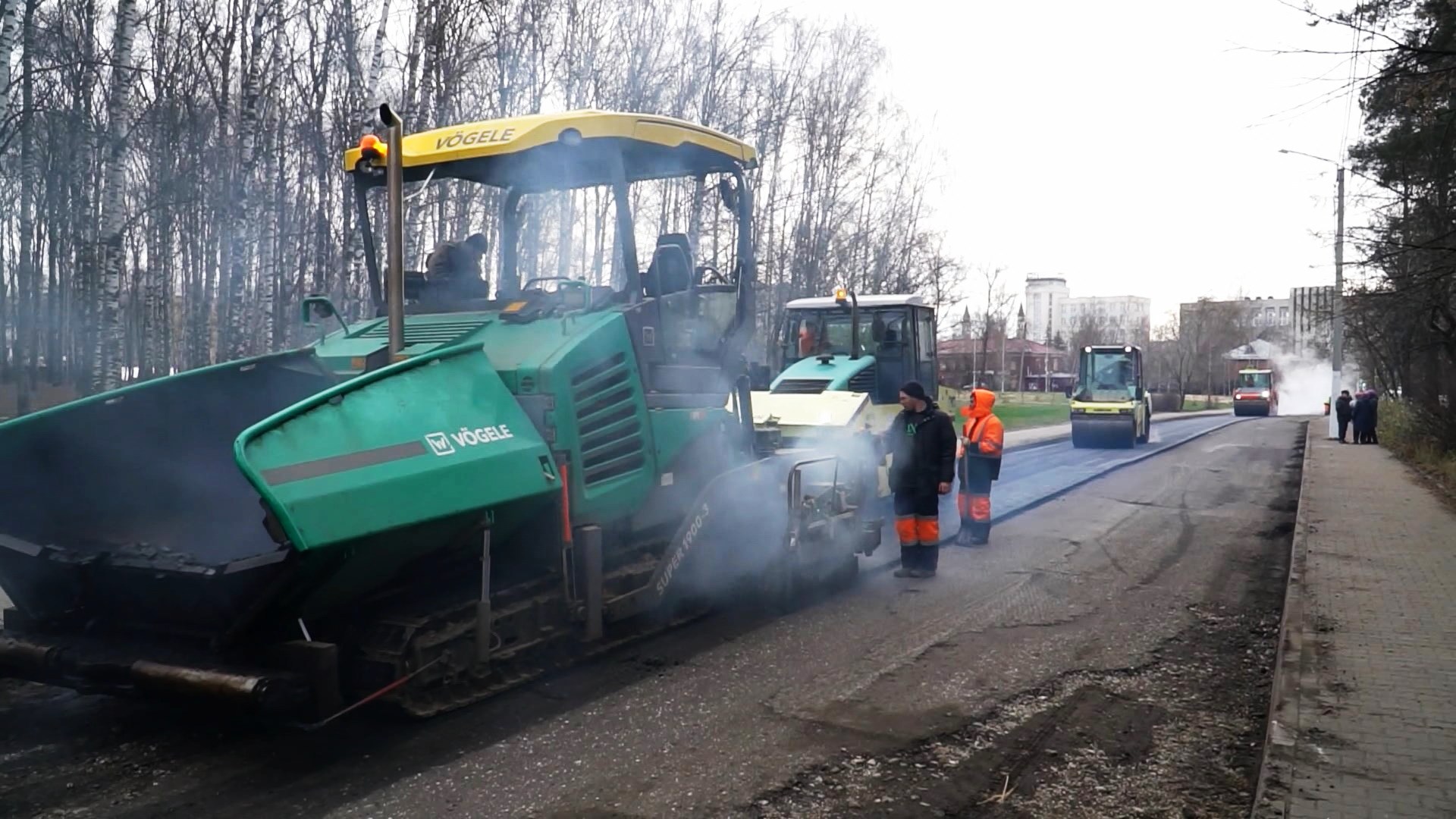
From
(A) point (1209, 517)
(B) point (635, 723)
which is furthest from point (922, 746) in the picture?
(A) point (1209, 517)

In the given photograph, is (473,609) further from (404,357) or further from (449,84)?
(449,84)

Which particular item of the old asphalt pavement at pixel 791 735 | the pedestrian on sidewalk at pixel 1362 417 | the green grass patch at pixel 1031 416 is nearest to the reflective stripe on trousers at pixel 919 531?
the old asphalt pavement at pixel 791 735

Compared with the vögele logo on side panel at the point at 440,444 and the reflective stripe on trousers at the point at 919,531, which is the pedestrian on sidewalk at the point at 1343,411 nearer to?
the reflective stripe on trousers at the point at 919,531

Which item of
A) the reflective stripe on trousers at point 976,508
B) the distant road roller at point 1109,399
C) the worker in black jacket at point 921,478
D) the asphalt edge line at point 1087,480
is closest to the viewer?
the worker in black jacket at point 921,478

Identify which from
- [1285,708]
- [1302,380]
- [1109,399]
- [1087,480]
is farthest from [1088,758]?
[1302,380]

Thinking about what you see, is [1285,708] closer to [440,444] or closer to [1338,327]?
[440,444]

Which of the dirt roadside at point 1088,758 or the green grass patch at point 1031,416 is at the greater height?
the dirt roadside at point 1088,758

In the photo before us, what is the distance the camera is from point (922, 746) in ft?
15.6

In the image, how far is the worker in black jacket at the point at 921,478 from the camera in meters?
8.53

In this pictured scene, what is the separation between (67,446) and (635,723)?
2.85 metres

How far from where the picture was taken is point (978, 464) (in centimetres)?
1034

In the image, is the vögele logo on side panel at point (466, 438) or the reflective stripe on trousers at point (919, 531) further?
the reflective stripe on trousers at point (919, 531)

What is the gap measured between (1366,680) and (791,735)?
3.11 metres

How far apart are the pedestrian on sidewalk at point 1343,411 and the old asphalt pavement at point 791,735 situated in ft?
79.0
